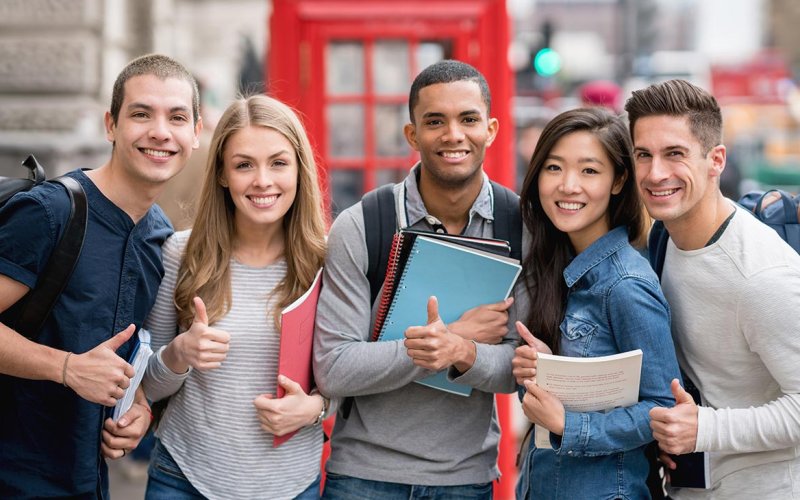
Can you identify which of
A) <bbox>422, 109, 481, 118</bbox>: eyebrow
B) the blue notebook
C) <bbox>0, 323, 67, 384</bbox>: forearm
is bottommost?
<bbox>0, 323, 67, 384</bbox>: forearm

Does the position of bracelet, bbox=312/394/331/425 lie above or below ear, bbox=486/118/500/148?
below

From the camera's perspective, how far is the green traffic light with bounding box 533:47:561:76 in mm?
11277

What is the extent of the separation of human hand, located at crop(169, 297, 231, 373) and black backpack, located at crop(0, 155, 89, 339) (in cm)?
33

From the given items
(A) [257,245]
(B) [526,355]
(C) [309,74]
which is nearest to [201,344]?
(A) [257,245]

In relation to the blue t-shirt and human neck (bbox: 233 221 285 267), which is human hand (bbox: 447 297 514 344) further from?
the blue t-shirt

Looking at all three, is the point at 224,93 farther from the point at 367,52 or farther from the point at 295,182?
the point at 295,182

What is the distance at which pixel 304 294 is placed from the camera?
2.33 m

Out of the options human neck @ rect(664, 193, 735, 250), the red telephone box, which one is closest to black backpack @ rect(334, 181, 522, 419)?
human neck @ rect(664, 193, 735, 250)

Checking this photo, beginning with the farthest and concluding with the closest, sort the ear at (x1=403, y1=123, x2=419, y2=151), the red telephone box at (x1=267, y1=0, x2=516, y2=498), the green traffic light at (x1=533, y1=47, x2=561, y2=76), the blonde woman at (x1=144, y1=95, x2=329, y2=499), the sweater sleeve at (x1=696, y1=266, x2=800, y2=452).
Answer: the green traffic light at (x1=533, y1=47, x2=561, y2=76) → the red telephone box at (x1=267, y1=0, x2=516, y2=498) → the ear at (x1=403, y1=123, x2=419, y2=151) → the blonde woman at (x1=144, y1=95, x2=329, y2=499) → the sweater sleeve at (x1=696, y1=266, x2=800, y2=452)

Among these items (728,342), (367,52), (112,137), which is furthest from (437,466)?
(367,52)

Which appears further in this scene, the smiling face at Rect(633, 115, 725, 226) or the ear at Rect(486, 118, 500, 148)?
the ear at Rect(486, 118, 500, 148)

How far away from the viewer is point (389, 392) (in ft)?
7.92

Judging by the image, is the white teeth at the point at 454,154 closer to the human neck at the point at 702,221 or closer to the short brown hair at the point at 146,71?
the human neck at the point at 702,221

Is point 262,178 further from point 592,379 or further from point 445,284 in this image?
point 592,379
